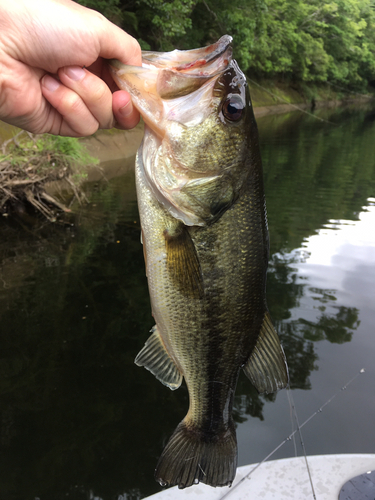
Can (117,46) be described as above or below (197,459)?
above

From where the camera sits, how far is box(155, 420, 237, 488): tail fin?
1.90 metres

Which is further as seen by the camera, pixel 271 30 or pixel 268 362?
pixel 271 30

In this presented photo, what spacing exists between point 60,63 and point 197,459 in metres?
1.82

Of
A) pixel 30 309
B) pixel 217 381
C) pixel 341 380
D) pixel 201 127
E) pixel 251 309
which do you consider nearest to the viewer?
pixel 201 127

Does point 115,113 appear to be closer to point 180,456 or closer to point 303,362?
point 180,456

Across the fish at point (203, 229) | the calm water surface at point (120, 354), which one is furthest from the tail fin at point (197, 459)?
the calm water surface at point (120, 354)

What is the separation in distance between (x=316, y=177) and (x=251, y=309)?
13.6 m

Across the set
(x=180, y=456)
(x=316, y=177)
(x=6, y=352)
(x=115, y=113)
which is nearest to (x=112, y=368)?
(x=6, y=352)

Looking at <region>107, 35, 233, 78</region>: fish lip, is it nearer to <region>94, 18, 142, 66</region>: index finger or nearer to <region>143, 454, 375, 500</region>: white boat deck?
<region>94, 18, 142, 66</region>: index finger

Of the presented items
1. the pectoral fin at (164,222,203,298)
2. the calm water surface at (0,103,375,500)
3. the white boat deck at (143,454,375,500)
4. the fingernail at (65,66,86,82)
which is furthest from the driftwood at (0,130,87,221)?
the pectoral fin at (164,222,203,298)

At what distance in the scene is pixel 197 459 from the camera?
196 centimetres

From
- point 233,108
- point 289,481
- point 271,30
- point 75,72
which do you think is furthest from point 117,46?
point 271,30

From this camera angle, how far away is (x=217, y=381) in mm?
2020

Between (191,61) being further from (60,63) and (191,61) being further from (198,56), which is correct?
(60,63)
